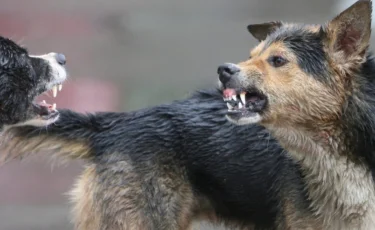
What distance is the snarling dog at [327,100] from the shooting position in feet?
15.6

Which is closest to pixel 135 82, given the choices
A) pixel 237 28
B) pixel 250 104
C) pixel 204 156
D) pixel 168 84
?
pixel 168 84

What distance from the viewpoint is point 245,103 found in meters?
4.85

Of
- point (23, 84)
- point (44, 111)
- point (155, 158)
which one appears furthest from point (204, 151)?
point (23, 84)

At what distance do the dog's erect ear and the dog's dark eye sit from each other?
0.98ft

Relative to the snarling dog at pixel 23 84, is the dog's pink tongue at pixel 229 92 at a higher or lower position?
lower

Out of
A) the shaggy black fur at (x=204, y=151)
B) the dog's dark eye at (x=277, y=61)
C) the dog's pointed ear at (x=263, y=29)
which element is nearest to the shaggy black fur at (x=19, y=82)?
the shaggy black fur at (x=204, y=151)

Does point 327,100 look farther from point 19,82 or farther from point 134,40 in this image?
point 134,40

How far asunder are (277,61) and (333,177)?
795 mm

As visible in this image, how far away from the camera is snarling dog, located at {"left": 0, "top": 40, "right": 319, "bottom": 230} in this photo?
527 cm

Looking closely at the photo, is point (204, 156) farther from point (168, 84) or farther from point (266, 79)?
point (168, 84)

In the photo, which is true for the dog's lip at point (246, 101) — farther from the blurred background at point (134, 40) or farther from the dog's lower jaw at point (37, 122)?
the blurred background at point (134, 40)

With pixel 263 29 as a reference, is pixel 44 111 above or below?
below

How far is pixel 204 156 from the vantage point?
213 inches

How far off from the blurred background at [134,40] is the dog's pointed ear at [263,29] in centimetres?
373
